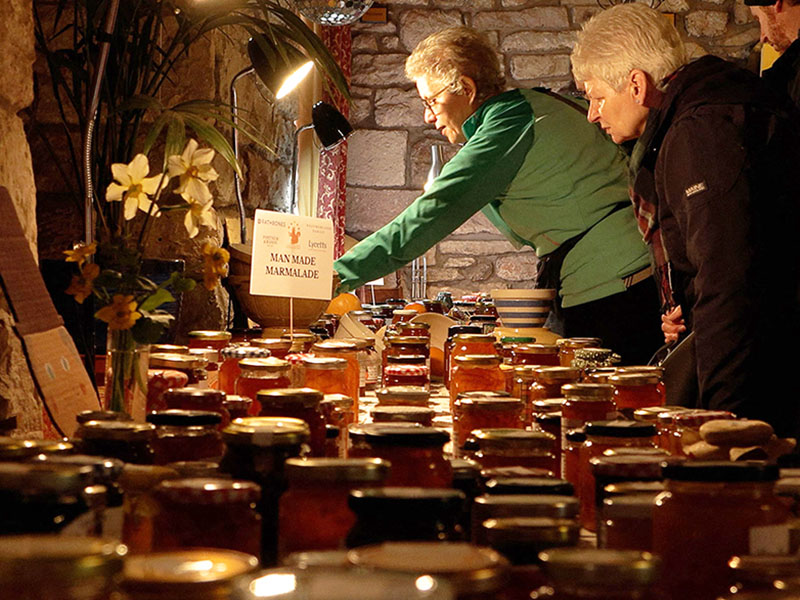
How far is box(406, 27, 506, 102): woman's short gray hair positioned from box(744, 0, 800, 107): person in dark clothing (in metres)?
0.83

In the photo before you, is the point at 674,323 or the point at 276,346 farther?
the point at 674,323

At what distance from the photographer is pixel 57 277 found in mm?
1931

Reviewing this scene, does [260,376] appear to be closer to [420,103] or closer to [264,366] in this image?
[264,366]

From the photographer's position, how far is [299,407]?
81 centimetres

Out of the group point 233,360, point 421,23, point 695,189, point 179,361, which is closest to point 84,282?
point 179,361

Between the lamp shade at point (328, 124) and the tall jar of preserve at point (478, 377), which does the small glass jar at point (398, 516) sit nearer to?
the tall jar of preserve at point (478, 377)

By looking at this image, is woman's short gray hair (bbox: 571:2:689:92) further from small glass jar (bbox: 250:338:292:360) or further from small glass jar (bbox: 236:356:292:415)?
small glass jar (bbox: 236:356:292:415)

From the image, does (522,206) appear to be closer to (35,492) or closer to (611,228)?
(611,228)

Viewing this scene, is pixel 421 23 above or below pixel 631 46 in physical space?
above

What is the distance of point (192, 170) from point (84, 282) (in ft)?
0.87

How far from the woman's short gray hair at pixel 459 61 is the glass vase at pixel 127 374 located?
6.86 ft

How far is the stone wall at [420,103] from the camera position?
6625 mm

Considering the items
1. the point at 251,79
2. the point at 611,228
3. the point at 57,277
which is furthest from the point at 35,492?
the point at 251,79

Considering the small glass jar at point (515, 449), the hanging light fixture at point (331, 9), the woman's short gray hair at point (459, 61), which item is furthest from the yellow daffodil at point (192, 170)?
the hanging light fixture at point (331, 9)
